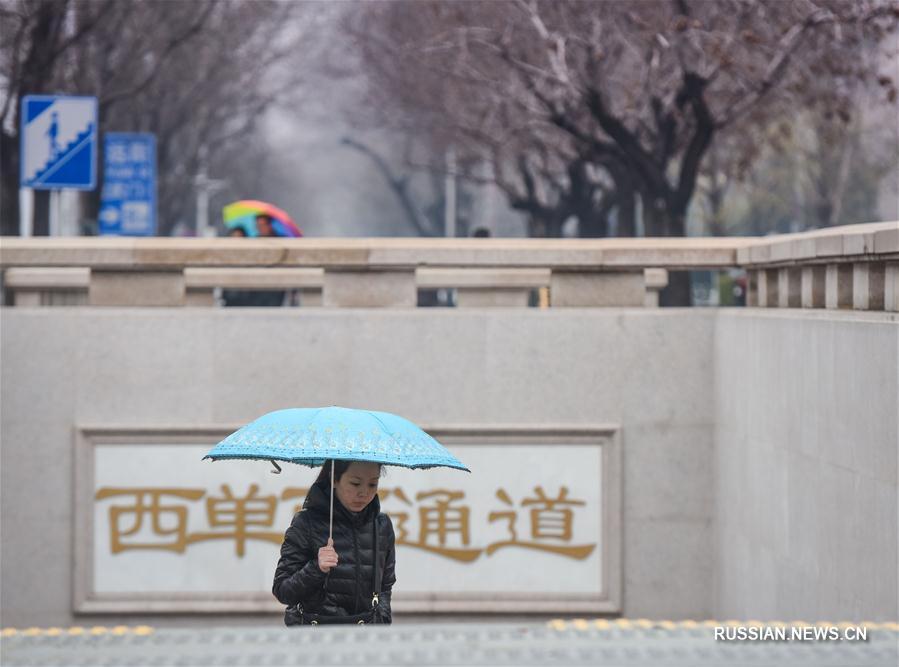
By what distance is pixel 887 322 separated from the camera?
23.6ft

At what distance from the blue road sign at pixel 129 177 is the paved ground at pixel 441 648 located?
23.7m

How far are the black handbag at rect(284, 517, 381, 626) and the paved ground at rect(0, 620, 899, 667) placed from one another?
5.58ft

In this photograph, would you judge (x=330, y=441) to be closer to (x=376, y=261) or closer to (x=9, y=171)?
(x=376, y=261)

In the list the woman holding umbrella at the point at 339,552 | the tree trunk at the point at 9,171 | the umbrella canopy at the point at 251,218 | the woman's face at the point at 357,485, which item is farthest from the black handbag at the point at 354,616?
the tree trunk at the point at 9,171

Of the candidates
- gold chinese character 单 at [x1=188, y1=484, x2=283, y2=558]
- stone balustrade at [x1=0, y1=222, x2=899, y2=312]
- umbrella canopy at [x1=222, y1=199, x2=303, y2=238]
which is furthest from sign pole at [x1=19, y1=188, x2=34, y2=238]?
gold chinese character 单 at [x1=188, y1=484, x2=283, y2=558]

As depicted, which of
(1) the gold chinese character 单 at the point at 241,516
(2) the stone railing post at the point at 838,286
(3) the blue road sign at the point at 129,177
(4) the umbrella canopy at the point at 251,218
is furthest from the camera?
(3) the blue road sign at the point at 129,177

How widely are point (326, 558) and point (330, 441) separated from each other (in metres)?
0.49

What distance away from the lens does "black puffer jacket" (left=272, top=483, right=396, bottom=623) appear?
232 inches

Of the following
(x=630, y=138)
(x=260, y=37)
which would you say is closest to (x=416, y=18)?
(x=260, y=37)

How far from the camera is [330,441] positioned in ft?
19.8

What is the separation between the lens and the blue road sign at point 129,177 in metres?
27.5

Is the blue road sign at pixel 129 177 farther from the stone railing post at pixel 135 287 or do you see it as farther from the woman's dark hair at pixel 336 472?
the woman's dark hair at pixel 336 472

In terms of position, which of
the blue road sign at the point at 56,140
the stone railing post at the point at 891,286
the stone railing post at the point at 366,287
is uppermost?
the blue road sign at the point at 56,140

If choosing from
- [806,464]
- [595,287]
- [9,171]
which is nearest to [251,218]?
[595,287]
